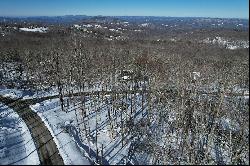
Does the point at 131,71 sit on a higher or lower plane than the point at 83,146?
higher

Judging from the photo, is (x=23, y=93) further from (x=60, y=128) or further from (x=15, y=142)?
(x=15, y=142)

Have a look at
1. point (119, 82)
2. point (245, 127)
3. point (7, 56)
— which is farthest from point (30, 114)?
point (7, 56)

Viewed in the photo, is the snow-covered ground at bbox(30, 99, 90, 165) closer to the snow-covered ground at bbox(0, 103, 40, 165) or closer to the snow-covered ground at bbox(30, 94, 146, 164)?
the snow-covered ground at bbox(30, 94, 146, 164)

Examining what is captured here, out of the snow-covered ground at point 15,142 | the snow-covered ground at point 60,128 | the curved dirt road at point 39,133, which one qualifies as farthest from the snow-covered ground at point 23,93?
the snow-covered ground at point 15,142

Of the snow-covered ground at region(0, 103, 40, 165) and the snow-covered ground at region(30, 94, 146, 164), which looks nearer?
the snow-covered ground at region(0, 103, 40, 165)

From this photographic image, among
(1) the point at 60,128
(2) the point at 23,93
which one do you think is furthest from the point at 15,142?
(2) the point at 23,93

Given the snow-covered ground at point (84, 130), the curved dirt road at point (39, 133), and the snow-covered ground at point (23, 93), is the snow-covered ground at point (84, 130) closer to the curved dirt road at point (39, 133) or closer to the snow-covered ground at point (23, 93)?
the curved dirt road at point (39, 133)

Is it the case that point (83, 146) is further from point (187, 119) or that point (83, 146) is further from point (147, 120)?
point (187, 119)

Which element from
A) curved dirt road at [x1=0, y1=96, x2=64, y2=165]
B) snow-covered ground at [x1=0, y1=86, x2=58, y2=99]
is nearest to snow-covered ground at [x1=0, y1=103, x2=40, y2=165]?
curved dirt road at [x1=0, y1=96, x2=64, y2=165]

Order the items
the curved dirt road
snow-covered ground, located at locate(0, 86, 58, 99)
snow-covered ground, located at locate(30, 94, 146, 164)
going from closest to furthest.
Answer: the curved dirt road
snow-covered ground, located at locate(30, 94, 146, 164)
snow-covered ground, located at locate(0, 86, 58, 99)
